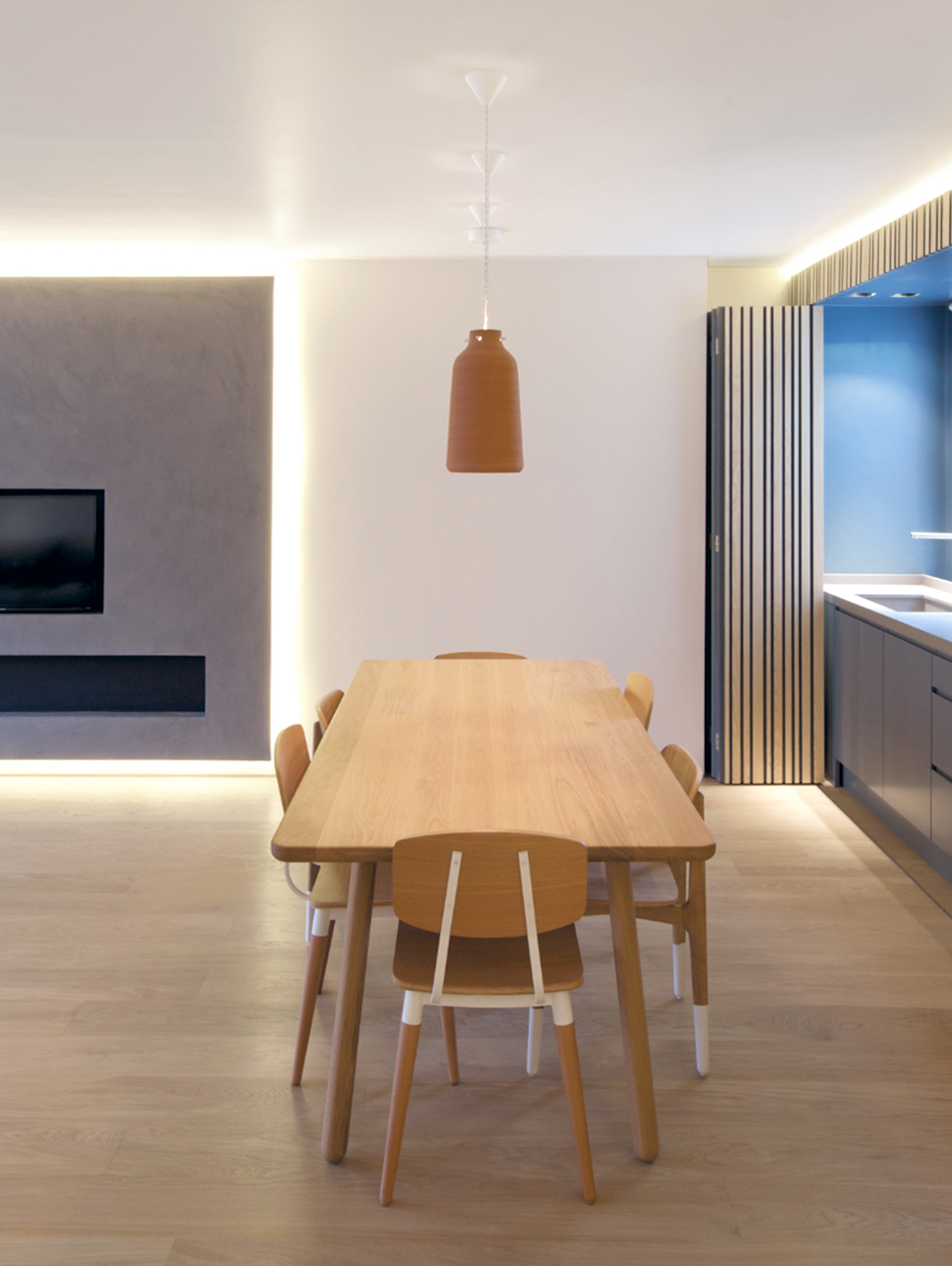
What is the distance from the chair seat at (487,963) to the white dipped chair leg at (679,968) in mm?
757

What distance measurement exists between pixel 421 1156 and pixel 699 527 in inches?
143

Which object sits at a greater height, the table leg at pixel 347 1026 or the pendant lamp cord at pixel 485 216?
the pendant lamp cord at pixel 485 216

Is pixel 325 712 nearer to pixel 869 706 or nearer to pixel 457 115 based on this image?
pixel 457 115

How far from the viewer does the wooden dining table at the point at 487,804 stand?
205cm

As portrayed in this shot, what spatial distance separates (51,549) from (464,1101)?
12.5ft

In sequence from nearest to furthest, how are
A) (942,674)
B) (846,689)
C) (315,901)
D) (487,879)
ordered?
(487,879), (315,901), (942,674), (846,689)

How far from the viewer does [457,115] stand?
119 inches

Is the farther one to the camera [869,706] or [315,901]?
[869,706]

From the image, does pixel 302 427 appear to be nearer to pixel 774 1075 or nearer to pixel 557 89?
pixel 557 89

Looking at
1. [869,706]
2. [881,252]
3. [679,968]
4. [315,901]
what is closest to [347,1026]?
[315,901]

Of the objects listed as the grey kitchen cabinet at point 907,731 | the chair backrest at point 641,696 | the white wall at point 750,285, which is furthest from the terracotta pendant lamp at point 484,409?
the white wall at point 750,285

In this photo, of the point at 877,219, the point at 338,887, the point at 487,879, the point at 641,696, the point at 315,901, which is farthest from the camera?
the point at 877,219

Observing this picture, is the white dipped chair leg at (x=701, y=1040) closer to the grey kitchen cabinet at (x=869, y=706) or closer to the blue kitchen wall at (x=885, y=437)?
the grey kitchen cabinet at (x=869, y=706)

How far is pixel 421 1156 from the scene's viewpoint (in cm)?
228
